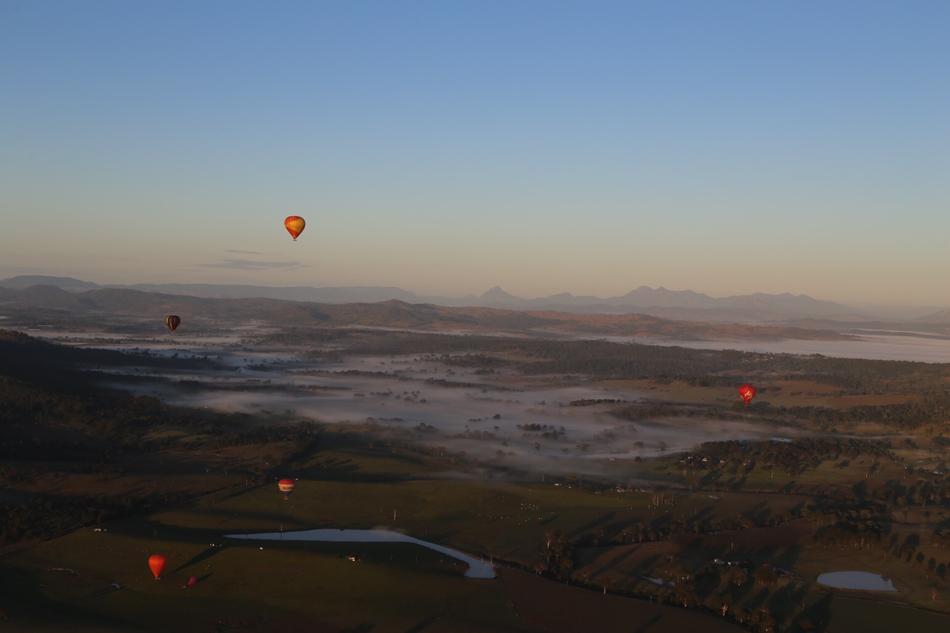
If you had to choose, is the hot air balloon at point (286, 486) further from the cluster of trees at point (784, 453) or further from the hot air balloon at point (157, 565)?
the cluster of trees at point (784, 453)

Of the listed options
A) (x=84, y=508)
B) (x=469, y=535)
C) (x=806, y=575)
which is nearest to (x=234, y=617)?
(x=469, y=535)

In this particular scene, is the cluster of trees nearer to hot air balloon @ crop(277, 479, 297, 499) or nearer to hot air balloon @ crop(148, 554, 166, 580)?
hot air balloon @ crop(277, 479, 297, 499)

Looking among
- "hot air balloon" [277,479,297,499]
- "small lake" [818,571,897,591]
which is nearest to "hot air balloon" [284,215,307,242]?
"hot air balloon" [277,479,297,499]

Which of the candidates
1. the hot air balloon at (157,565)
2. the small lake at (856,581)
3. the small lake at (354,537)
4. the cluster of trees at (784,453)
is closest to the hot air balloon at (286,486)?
the small lake at (354,537)

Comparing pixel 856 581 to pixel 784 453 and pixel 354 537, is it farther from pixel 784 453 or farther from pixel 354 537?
pixel 784 453

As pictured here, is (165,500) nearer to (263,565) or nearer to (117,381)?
(263,565)

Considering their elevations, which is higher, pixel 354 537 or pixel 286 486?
pixel 286 486

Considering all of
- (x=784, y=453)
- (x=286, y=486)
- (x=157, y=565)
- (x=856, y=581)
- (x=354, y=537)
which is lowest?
(x=354, y=537)

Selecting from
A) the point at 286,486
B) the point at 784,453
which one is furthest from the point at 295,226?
the point at 784,453
